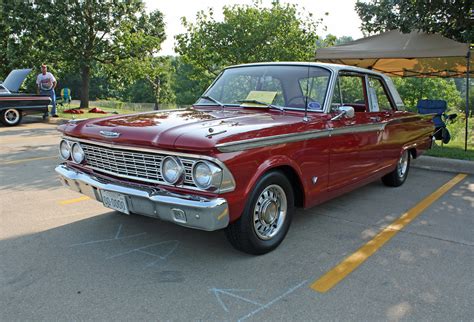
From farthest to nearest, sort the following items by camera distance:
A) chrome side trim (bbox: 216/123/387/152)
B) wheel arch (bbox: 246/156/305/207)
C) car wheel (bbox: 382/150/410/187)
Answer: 1. car wheel (bbox: 382/150/410/187)
2. wheel arch (bbox: 246/156/305/207)
3. chrome side trim (bbox: 216/123/387/152)

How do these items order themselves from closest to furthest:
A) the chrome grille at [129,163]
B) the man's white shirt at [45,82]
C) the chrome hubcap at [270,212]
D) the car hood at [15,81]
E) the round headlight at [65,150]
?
the chrome grille at [129,163]
the chrome hubcap at [270,212]
the round headlight at [65,150]
the car hood at [15,81]
the man's white shirt at [45,82]

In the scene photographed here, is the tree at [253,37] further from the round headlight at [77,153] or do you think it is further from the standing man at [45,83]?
the round headlight at [77,153]

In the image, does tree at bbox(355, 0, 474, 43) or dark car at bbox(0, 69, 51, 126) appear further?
dark car at bbox(0, 69, 51, 126)

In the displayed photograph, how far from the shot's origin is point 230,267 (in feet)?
11.2

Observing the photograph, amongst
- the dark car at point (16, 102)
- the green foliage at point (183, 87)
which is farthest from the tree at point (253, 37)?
the green foliage at point (183, 87)

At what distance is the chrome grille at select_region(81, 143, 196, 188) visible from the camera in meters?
3.21

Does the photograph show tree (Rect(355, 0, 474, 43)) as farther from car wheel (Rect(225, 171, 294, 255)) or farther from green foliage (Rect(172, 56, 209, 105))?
green foliage (Rect(172, 56, 209, 105))

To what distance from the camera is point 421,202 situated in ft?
18.1

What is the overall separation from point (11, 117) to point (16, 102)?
1.85ft

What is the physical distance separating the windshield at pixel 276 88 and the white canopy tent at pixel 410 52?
5520 millimetres

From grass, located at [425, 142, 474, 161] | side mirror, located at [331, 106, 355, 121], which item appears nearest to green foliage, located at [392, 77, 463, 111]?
grass, located at [425, 142, 474, 161]

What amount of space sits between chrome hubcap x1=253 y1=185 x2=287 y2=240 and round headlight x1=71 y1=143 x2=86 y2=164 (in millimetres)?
1810

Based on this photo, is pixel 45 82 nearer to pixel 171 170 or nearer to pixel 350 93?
pixel 350 93

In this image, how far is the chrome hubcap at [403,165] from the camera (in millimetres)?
6320
